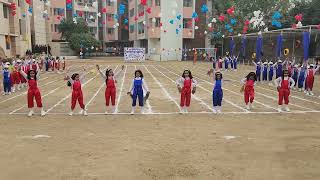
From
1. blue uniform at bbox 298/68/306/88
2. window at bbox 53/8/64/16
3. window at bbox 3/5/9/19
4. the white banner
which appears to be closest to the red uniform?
blue uniform at bbox 298/68/306/88

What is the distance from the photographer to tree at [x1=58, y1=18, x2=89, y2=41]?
60.1m

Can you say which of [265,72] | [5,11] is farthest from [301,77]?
[5,11]

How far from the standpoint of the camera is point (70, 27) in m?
A: 60.2

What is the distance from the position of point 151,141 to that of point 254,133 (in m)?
2.98

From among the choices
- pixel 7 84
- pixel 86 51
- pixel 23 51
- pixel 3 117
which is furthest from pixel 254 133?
pixel 86 51

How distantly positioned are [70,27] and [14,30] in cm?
2019

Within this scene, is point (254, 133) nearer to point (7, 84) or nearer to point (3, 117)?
point (3, 117)

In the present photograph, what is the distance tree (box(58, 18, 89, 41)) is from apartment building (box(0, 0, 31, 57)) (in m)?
14.1

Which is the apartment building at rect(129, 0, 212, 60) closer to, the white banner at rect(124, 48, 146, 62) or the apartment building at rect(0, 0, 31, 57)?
the white banner at rect(124, 48, 146, 62)

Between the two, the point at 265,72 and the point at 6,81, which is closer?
the point at 6,81

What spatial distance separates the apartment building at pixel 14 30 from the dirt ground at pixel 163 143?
1024 inches

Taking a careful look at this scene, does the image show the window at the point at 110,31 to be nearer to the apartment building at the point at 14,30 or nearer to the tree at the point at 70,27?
the tree at the point at 70,27

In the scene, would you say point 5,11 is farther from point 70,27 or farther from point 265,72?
point 265,72

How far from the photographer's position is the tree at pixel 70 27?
60.1 metres
